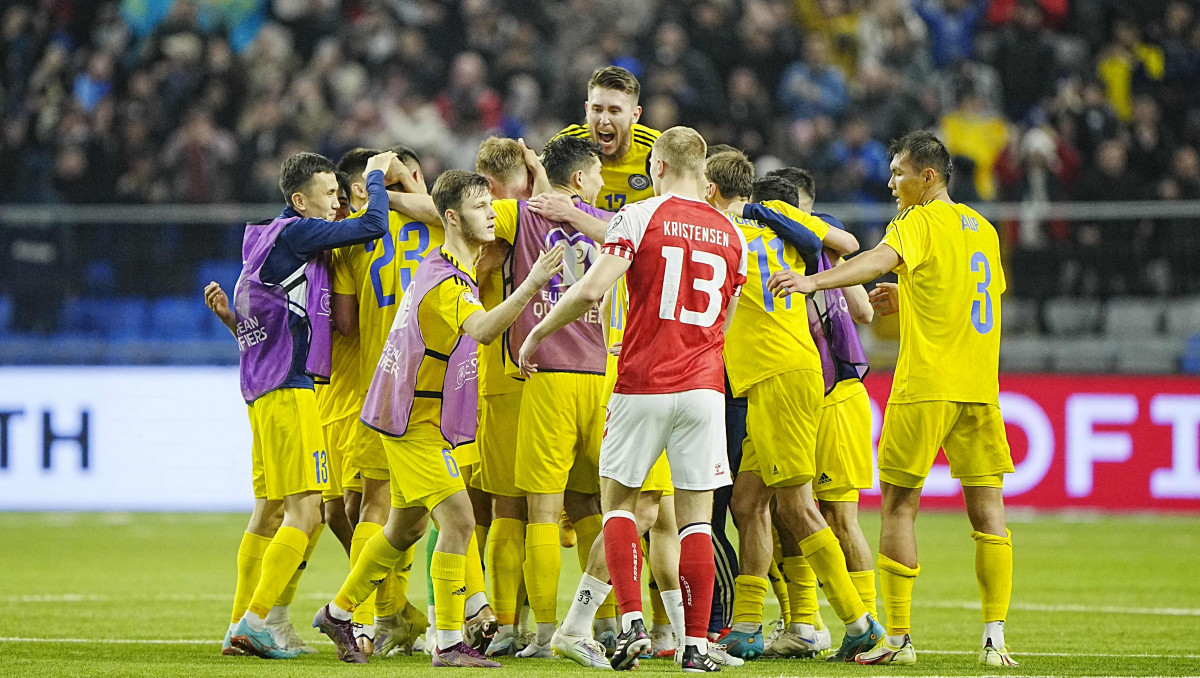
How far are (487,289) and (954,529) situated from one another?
27.7ft

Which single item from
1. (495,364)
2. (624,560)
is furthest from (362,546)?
(624,560)

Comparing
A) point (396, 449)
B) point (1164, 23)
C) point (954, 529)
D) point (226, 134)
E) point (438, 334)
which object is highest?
point (1164, 23)

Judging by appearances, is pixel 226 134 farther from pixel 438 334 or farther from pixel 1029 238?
pixel 438 334

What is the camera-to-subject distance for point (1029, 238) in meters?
15.3

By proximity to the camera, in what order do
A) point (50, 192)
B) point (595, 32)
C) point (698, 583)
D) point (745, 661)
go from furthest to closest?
point (595, 32), point (50, 192), point (745, 661), point (698, 583)

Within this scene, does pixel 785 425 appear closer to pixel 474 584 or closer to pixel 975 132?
pixel 474 584

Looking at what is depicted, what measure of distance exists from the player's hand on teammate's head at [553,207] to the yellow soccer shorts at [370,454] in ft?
4.62

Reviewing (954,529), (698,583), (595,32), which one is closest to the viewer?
(698,583)

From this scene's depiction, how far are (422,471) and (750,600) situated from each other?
6.18 ft

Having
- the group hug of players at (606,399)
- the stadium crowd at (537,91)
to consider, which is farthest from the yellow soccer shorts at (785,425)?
the stadium crowd at (537,91)

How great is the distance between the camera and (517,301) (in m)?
6.34

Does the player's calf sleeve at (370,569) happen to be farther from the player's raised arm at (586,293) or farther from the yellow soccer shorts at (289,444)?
the player's raised arm at (586,293)

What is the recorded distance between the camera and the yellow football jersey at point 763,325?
738 cm

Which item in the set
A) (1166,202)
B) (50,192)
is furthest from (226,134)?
(1166,202)
